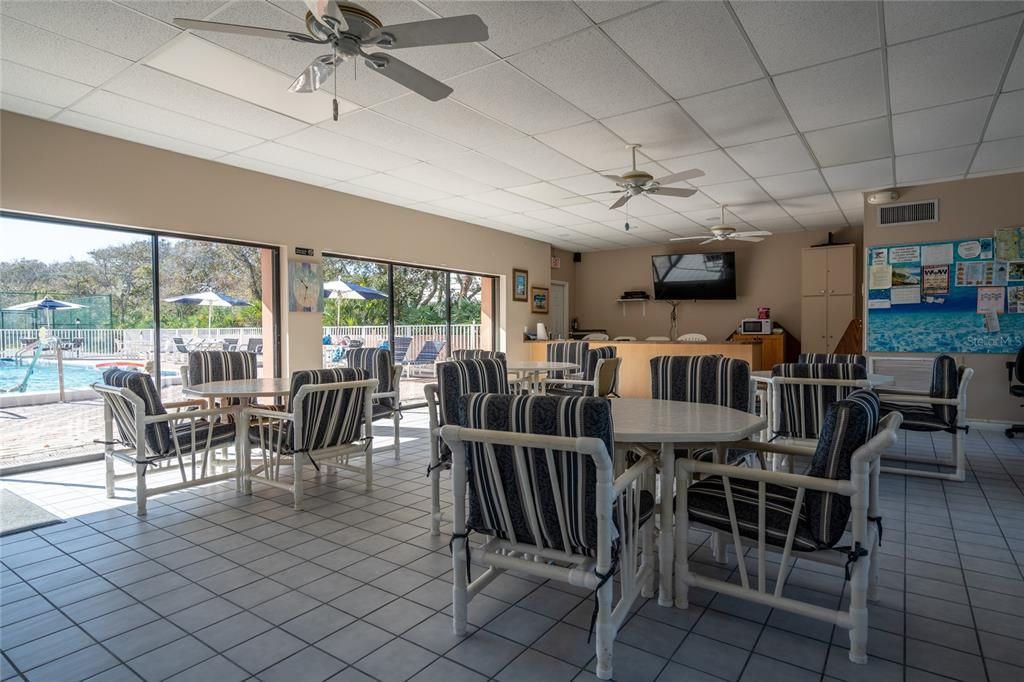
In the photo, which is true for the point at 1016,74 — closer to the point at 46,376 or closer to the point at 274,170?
the point at 274,170

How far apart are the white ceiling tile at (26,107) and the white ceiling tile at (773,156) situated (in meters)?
5.46

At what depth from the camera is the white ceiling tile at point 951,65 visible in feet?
10.1

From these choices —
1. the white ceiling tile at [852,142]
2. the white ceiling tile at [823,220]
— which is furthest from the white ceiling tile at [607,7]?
the white ceiling tile at [823,220]

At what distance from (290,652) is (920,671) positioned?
2182 mm

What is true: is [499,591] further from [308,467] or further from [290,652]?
[308,467]

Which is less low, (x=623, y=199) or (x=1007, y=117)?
(x=1007, y=117)

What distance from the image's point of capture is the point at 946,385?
4180mm

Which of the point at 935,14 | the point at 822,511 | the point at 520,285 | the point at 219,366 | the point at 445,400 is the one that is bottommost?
the point at 822,511

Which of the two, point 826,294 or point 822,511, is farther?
point 826,294

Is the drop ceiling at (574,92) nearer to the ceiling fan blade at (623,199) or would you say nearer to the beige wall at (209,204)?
the beige wall at (209,204)

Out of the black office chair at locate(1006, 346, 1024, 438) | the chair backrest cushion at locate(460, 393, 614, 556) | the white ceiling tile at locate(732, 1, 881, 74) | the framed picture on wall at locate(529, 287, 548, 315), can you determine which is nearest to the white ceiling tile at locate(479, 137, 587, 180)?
the white ceiling tile at locate(732, 1, 881, 74)

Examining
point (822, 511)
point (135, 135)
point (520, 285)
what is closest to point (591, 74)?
point (822, 511)

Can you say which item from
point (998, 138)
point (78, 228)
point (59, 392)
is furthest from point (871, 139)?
point (59, 392)

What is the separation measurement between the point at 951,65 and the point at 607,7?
2290 millimetres
